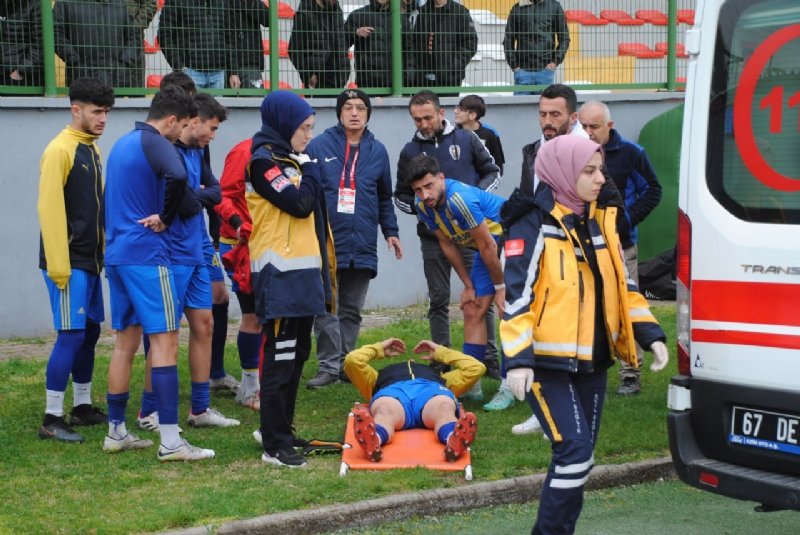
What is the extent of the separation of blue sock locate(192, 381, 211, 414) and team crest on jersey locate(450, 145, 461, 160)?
2893 millimetres

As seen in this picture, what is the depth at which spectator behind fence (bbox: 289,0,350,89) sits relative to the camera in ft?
41.9

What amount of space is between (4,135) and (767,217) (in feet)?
26.4

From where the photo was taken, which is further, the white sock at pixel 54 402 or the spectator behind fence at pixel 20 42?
the spectator behind fence at pixel 20 42

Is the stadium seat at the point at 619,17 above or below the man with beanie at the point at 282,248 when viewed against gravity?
above

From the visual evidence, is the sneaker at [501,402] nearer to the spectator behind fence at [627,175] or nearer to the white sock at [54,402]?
the spectator behind fence at [627,175]

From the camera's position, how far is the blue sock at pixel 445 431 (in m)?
7.26

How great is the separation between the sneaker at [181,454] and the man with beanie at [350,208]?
2447mm

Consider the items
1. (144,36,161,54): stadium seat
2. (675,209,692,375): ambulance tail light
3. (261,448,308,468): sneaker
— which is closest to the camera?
(675,209,692,375): ambulance tail light

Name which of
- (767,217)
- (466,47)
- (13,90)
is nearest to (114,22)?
(13,90)

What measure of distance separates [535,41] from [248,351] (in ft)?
21.3

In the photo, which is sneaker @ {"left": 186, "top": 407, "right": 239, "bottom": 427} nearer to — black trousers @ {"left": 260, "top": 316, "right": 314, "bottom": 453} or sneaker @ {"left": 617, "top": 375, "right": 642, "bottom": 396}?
black trousers @ {"left": 260, "top": 316, "right": 314, "bottom": 453}

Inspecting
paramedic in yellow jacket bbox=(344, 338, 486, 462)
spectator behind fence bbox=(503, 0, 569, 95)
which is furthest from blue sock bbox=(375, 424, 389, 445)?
spectator behind fence bbox=(503, 0, 569, 95)

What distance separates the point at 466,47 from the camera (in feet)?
44.5

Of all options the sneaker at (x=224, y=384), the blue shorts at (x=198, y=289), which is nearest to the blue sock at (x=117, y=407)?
the blue shorts at (x=198, y=289)
